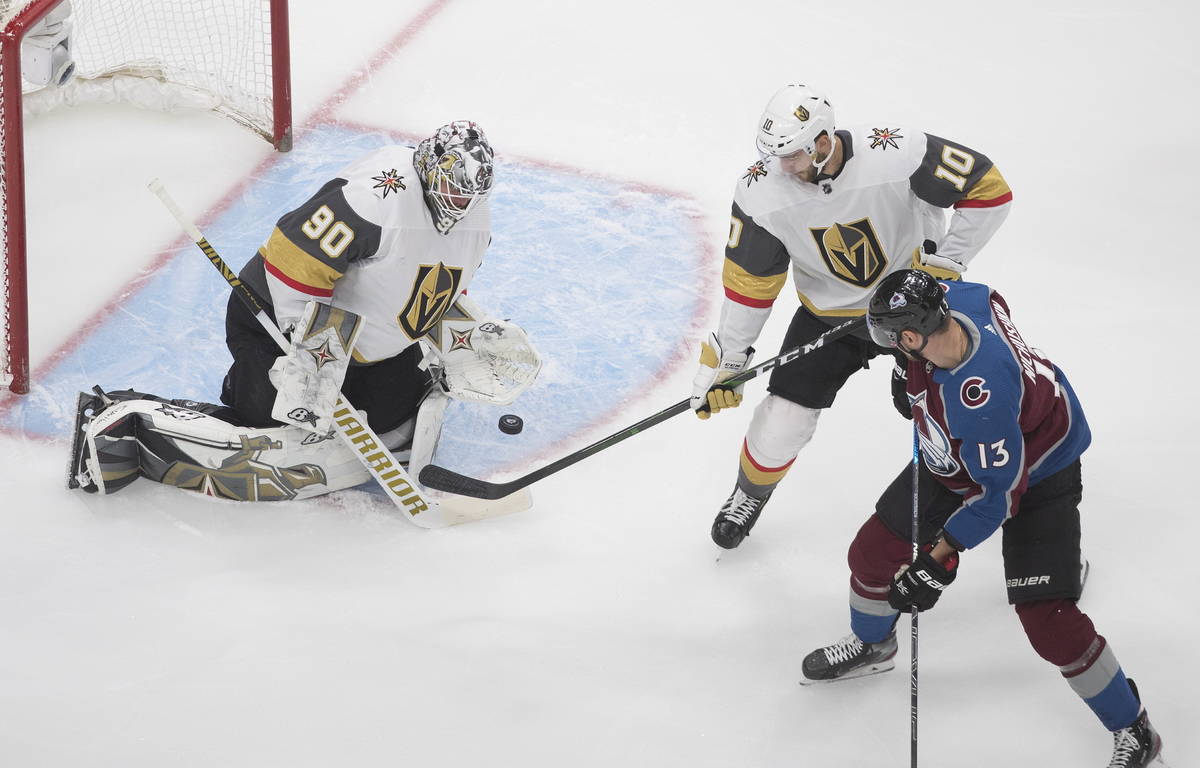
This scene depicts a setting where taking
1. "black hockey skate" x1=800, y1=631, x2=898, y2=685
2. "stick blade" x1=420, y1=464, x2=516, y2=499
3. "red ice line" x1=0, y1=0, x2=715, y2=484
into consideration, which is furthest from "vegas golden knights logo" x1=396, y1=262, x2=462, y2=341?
"black hockey skate" x1=800, y1=631, x2=898, y2=685

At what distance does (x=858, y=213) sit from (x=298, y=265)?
133 centimetres

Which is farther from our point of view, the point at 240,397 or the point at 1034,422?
the point at 240,397

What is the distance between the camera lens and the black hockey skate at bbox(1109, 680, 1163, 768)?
269 cm

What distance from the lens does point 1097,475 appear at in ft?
11.7

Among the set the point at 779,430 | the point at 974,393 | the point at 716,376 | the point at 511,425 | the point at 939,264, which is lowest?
the point at 511,425

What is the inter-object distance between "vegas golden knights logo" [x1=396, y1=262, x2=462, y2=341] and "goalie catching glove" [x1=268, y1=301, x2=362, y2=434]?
13 centimetres

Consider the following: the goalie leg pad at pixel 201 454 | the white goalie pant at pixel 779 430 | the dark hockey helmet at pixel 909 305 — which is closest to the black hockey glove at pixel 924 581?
the dark hockey helmet at pixel 909 305

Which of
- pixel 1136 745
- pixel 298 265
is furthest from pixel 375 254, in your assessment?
pixel 1136 745

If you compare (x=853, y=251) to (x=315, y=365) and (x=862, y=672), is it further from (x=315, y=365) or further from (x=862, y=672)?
(x=315, y=365)

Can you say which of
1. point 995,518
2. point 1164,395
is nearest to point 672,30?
point 1164,395

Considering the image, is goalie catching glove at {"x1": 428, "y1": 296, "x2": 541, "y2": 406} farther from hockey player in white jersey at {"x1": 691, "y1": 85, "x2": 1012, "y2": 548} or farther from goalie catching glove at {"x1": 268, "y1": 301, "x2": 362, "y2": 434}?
hockey player in white jersey at {"x1": 691, "y1": 85, "x2": 1012, "y2": 548}

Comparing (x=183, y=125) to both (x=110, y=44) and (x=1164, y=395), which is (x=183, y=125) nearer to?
(x=110, y=44)

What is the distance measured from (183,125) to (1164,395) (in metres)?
3.63

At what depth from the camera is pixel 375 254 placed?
9.89ft
